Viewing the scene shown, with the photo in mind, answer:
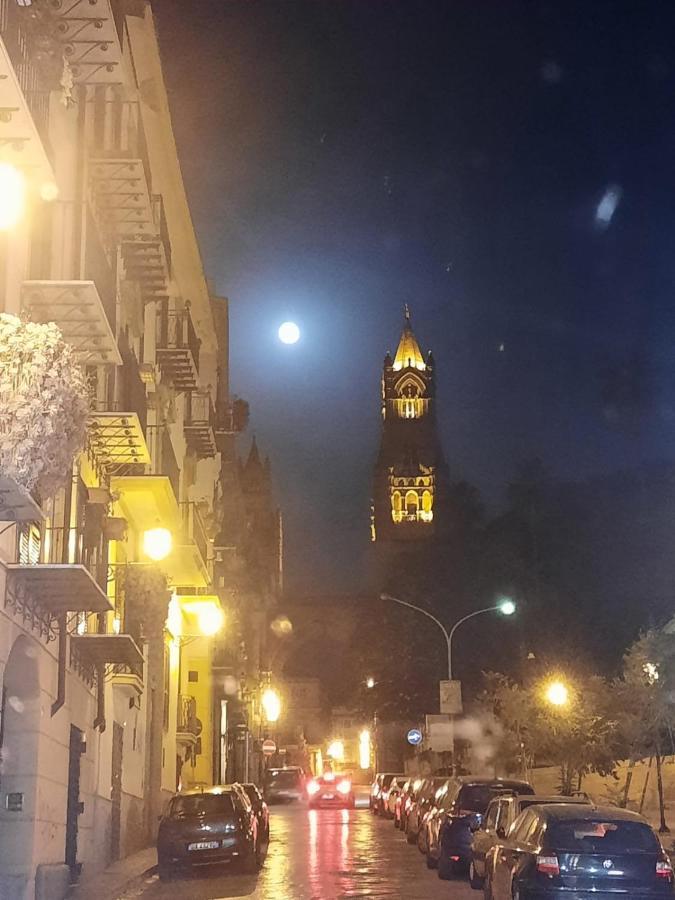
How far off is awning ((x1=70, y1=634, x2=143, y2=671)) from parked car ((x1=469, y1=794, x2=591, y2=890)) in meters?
6.33

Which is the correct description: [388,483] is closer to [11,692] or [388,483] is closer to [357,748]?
[357,748]

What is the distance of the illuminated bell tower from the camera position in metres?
154

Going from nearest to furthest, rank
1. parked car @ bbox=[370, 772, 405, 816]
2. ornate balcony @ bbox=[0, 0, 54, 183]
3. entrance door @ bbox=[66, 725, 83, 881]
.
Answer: ornate balcony @ bbox=[0, 0, 54, 183] → entrance door @ bbox=[66, 725, 83, 881] → parked car @ bbox=[370, 772, 405, 816]

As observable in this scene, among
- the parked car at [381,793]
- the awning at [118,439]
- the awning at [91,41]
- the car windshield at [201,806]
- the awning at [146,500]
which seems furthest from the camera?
the parked car at [381,793]

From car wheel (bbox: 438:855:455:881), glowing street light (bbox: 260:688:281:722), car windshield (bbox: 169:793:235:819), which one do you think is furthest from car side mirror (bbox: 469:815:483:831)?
glowing street light (bbox: 260:688:281:722)

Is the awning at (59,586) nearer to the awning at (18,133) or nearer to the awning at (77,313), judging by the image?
the awning at (77,313)

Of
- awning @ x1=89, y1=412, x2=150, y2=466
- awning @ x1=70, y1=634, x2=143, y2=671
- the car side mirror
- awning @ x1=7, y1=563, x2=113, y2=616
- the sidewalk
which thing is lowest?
the sidewalk

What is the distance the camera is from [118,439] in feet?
68.9

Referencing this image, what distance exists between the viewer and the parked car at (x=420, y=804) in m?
27.7

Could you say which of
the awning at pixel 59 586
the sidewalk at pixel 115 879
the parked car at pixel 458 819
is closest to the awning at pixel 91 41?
the awning at pixel 59 586

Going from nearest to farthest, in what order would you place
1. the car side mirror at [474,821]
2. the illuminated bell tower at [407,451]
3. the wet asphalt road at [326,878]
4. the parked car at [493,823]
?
1. the parked car at [493,823]
2. the wet asphalt road at [326,878]
3. the car side mirror at [474,821]
4. the illuminated bell tower at [407,451]

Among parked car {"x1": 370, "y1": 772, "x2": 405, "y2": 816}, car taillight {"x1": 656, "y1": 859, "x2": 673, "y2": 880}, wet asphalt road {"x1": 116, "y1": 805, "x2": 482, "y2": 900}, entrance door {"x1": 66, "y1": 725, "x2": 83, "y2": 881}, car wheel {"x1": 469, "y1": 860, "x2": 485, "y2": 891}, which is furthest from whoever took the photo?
parked car {"x1": 370, "y1": 772, "x2": 405, "y2": 816}

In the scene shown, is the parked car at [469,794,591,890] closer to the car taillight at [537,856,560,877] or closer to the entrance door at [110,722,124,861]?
the car taillight at [537,856,560,877]

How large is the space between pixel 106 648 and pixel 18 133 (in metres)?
11.5
